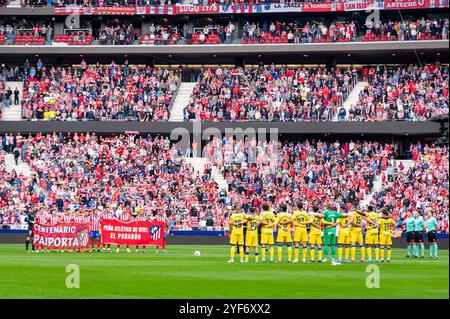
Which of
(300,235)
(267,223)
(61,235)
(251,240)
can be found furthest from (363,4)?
(267,223)

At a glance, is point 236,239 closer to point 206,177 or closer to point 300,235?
point 300,235

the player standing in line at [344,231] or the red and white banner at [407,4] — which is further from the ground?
the red and white banner at [407,4]

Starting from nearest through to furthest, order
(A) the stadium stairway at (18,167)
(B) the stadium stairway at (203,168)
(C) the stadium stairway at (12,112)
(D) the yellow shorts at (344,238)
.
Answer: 1. (D) the yellow shorts at (344,238)
2. (B) the stadium stairway at (203,168)
3. (A) the stadium stairway at (18,167)
4. (C) the stadium stairway at (12,112)

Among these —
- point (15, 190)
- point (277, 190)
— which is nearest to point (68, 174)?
point (15, 190)

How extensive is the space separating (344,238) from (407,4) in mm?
32217

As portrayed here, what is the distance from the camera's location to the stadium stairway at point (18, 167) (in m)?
59.8

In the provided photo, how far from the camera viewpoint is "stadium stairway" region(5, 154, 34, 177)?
59.8 metres

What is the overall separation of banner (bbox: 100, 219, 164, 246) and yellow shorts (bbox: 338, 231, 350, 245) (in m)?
10.9

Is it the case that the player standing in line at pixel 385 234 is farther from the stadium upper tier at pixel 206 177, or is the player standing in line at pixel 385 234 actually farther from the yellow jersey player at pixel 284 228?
the stadium upper tier at pixel 206 177

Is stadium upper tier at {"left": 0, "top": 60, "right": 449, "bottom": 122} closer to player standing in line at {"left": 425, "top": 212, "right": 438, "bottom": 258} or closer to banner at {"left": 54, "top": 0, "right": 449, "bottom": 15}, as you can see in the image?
banner at {"left": 54, "top": 0, "right": 449, "bottom": 15}

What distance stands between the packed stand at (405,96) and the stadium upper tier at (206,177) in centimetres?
210

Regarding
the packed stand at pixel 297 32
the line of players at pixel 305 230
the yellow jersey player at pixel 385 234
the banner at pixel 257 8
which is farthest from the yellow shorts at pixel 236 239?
the packed stand at pixel 297 32

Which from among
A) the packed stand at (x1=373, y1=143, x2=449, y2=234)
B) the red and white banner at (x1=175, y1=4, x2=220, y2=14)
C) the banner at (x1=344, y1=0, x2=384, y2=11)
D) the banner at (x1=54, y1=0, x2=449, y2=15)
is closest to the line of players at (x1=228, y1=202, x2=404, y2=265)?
the packed stand at (x1=373, y1=143, x2=449, y2=234)

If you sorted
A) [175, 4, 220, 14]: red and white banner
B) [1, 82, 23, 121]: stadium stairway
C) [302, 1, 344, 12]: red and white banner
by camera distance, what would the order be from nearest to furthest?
[302, 1, 344, 12]: red and white banner, [1, 82, 23, 121]: stadium stairway, [175, 4, 220, 14]: red and white banner
